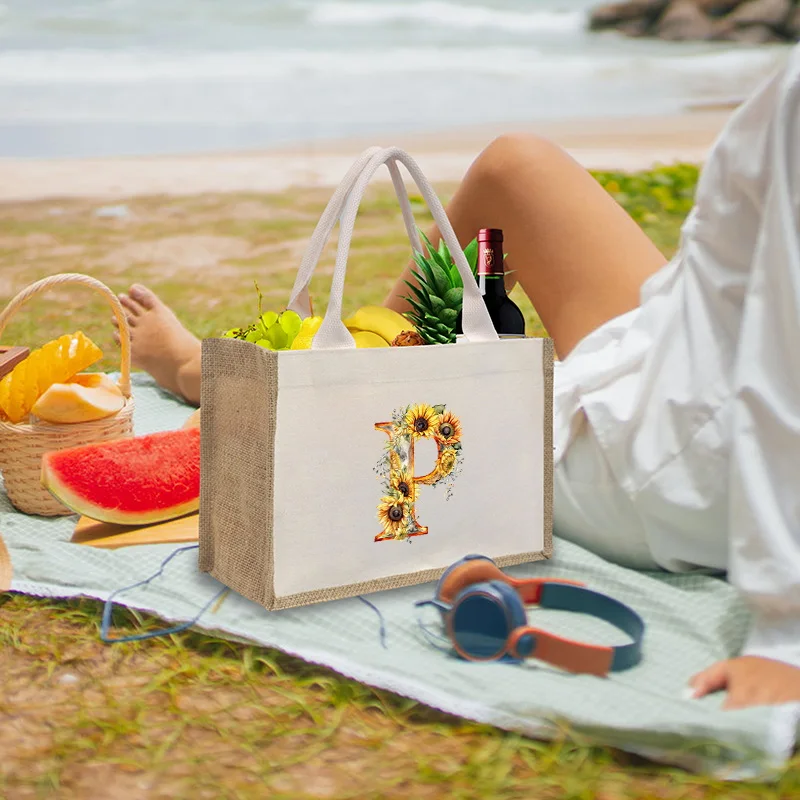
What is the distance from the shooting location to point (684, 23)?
13609mm

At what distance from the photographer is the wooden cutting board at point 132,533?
6.23ft

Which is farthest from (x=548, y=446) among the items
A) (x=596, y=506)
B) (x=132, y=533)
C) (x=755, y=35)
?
(x=755, y=35)

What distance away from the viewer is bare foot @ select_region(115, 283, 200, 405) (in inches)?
117

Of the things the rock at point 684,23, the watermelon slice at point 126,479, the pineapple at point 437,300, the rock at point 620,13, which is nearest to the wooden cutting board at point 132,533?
the watermelon slice at point 126,479

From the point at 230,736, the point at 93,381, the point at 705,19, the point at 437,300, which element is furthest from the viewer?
the point at 705,19

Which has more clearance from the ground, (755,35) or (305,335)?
(755,35)

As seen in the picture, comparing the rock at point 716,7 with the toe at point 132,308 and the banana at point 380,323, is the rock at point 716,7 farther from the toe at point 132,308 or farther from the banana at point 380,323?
the banana at point 380,323

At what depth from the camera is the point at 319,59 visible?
11688mm

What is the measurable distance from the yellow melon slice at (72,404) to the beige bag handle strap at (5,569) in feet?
1.08

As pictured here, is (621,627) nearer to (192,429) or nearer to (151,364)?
(192,429)

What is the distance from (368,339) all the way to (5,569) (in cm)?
81

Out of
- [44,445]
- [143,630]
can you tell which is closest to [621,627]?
[143,630]

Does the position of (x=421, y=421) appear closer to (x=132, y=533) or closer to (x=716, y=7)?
(x=132, y=533)

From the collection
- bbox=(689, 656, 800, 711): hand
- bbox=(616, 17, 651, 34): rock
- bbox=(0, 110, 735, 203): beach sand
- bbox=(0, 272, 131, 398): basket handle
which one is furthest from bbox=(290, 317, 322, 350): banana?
bbox=(616, 17, 651, 34): rock
